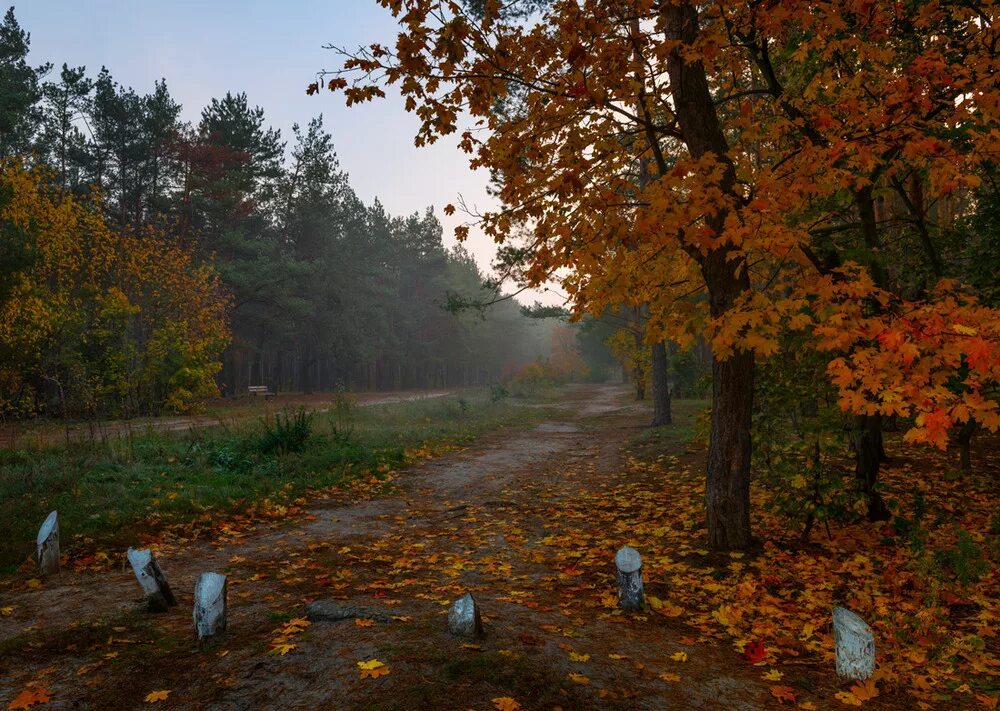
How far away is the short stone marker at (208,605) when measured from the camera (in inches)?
175

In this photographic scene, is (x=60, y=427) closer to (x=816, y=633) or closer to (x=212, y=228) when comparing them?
(x=816, y=633)

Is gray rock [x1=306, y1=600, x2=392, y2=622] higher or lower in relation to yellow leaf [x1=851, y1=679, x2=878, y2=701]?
higher

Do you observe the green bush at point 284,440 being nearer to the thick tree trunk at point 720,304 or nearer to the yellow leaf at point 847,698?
A: the thick tree trunk at point 720,304

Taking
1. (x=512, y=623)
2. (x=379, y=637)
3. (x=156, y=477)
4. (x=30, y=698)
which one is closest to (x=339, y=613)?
(x=379, y=637)

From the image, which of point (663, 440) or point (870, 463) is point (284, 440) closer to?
point (663, 440)

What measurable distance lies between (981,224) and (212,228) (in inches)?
1393

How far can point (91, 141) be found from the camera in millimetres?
30578

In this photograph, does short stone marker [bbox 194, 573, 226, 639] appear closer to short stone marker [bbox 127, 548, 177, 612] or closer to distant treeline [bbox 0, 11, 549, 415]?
short stone marker [bbox 127, 548, 177, 612]

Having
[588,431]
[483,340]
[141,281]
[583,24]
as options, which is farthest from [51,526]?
[483,340]

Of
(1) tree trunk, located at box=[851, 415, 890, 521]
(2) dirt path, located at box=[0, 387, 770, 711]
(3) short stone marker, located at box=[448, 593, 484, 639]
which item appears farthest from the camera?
(1) tree trunk, located at box=[851, 415, 890, 521]

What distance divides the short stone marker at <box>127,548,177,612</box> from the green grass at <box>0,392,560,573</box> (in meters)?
2.31

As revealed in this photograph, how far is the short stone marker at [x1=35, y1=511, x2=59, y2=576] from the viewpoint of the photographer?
241 inches

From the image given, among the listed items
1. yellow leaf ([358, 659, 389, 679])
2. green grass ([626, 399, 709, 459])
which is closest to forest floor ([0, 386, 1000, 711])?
yellow leaf ([358, 659, 389, 679])

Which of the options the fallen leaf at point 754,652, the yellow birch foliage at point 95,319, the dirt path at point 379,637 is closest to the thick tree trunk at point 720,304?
the dirt path at point 379,637
